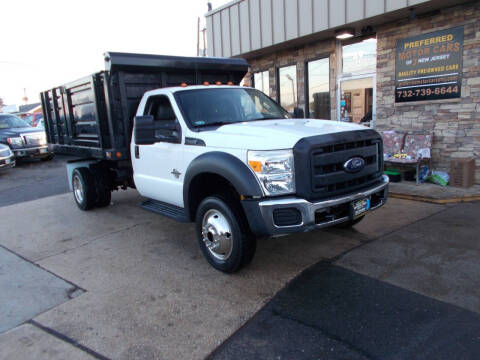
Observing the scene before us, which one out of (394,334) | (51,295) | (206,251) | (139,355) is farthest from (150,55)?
(394,334)

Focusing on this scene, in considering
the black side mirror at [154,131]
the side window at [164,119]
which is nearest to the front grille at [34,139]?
the side window at [164,119]

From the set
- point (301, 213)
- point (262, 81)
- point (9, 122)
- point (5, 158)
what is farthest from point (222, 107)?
point (9, 122)

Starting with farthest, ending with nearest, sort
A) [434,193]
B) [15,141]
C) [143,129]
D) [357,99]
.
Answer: [15,141] < [357,99] < [434,193] < [143,129]

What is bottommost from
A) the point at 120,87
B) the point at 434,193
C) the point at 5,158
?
the point at 434,193

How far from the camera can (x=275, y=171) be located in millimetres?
3588

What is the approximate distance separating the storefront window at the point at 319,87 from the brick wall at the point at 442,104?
1.57 m

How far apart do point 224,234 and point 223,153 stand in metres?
0.87

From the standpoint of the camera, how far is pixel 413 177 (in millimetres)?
8172

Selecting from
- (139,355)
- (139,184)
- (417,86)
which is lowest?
(139,355)

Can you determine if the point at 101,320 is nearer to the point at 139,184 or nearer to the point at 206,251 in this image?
the point at 206,251

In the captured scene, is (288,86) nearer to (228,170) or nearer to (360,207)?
(360,207)

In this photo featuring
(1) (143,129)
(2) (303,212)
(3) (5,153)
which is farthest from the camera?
(3) (5,153)

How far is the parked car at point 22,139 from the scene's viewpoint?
14305mm

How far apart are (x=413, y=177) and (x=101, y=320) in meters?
6.99
